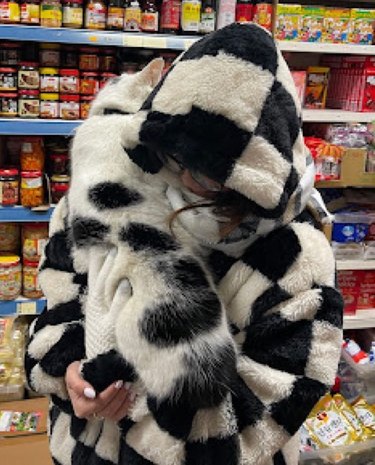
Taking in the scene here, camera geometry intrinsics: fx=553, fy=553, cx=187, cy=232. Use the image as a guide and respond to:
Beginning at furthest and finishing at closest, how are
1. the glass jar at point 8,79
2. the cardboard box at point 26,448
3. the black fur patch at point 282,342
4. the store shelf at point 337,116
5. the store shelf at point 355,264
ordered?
1. the store shelf at point 355,264
2. the store shelf at point 337,116
3. the glass jar at point 8,79
4. the cardboard box at point 26,448
5. the black fur patch at point 282,342

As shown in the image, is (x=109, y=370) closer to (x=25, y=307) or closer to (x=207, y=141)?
(x=207, y=141)

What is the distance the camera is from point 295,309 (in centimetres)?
89

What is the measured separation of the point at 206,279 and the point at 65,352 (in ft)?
0.97

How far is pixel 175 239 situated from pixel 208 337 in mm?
176

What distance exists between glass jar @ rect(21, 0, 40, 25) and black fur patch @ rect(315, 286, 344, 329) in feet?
5.24

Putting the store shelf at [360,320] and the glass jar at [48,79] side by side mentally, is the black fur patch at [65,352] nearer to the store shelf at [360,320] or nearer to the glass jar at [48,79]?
the glass jar at [48,79]

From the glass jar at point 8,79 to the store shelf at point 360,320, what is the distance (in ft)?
5.75

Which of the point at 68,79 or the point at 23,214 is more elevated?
the point at 68,79

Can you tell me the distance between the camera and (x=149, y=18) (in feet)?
6.91

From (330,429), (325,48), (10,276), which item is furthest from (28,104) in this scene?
(330,429)

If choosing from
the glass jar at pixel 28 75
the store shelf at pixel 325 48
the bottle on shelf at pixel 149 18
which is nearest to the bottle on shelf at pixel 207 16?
the bottle on shelf at pixel 149 18

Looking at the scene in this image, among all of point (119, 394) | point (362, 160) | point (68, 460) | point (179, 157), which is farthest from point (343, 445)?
point (179, 157)

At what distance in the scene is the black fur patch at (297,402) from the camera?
0.88 m

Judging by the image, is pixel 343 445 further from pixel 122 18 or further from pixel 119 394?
pixel 122 18
